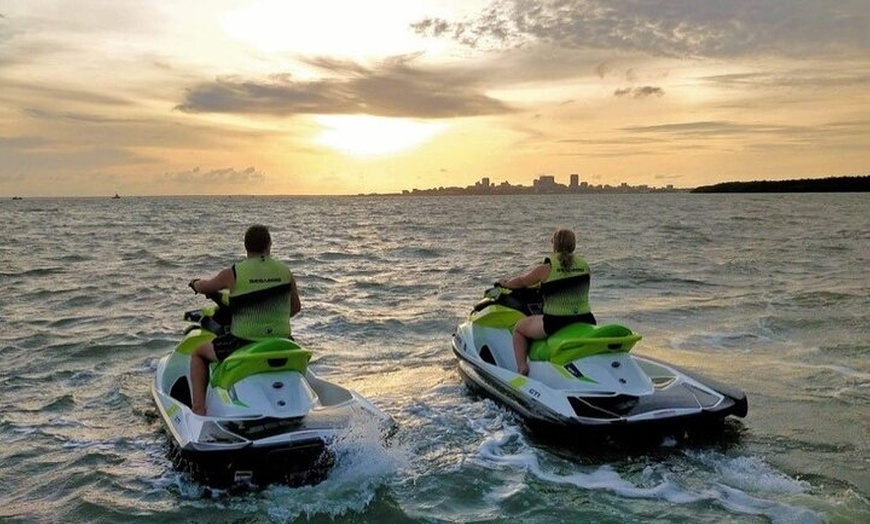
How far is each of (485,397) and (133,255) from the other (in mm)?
22103

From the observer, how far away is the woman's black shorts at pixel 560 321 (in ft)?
26.0

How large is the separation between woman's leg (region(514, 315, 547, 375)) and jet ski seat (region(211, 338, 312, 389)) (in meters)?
2.62

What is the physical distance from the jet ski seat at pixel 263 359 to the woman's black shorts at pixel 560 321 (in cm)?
266

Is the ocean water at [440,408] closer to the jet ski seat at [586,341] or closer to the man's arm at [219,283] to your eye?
the jet ski seat at [586,341]

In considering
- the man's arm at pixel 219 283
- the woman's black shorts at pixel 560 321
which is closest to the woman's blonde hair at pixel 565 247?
the woman's black shorts at pixel 560 321

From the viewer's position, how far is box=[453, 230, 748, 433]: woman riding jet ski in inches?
278

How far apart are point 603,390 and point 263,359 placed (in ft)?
10.1

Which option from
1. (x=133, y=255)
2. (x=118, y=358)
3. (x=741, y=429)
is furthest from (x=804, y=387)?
(x=133, y=255)

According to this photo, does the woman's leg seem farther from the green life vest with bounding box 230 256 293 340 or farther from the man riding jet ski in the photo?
the green life vest with bounding box 230 256 293 340

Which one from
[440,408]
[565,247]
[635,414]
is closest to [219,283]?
[440,408]

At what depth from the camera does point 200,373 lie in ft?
22.7

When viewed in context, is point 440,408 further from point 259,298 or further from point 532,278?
point 259,298

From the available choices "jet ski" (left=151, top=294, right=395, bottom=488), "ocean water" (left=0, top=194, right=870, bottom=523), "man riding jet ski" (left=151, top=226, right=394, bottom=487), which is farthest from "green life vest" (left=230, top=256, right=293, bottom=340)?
"ocean water" (left=0, top=194, right=870, bottom=523)

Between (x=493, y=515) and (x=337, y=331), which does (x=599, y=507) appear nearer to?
(x=493, y=515)
